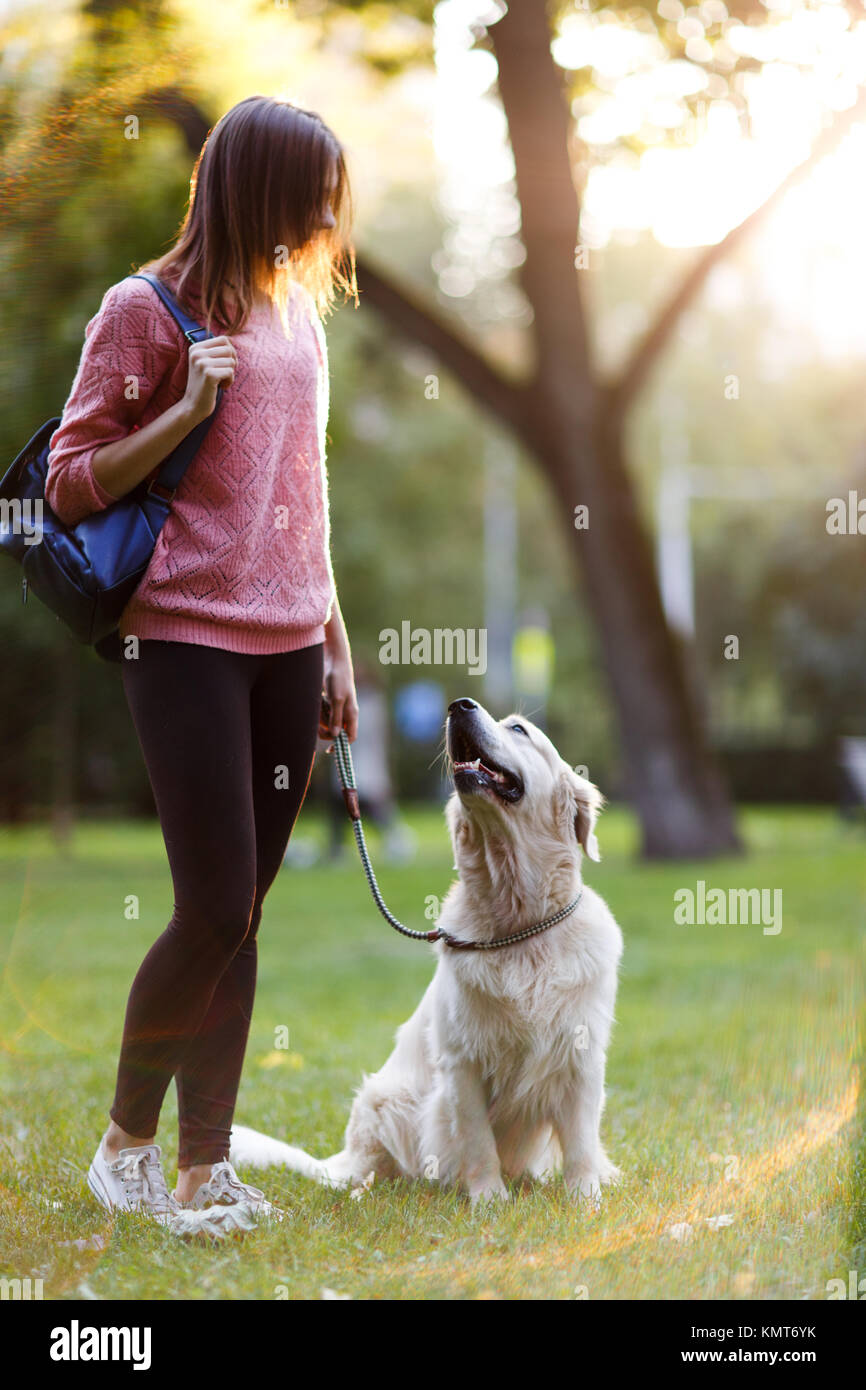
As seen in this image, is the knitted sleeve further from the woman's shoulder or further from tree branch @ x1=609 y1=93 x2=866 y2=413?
tree branch @ x1=609 y1=93 x2=866 y2=413

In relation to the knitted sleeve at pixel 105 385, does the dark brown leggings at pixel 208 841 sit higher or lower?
lower

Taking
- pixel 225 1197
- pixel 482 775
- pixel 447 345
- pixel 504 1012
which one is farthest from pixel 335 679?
pixel 447 345

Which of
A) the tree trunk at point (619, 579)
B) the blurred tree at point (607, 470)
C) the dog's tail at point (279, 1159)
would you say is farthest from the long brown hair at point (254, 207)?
the tree trunk at point (619, 579)

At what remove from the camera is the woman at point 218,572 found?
9.19 feet

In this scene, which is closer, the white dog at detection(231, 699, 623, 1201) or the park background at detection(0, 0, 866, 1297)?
the park background at detection(0, 0, 866, 1297)

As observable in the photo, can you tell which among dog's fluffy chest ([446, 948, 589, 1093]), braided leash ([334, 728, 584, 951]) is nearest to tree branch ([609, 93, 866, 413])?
braided leash ([334, 728, 584, 951])

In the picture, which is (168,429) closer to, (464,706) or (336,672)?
(336,672)

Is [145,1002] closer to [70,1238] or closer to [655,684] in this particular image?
[70,1238]

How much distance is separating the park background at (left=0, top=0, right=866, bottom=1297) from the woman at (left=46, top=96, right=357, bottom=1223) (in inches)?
15.7

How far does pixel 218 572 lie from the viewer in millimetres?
2857

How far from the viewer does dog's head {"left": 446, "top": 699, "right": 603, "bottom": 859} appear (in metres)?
3.46

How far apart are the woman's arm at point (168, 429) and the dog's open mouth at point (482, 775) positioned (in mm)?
1096

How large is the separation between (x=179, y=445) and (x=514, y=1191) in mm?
1973

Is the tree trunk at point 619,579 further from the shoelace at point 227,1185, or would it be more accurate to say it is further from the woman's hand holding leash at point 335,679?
the shoelace at point 227,1185
